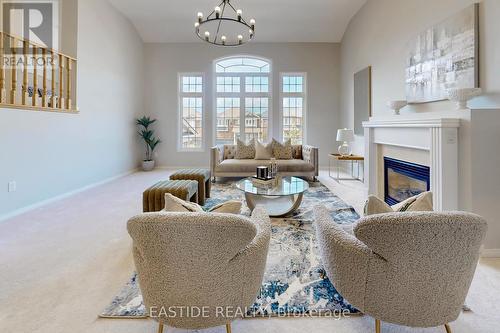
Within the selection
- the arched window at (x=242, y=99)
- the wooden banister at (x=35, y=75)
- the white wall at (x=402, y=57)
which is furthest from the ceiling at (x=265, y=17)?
the wooden banister at (x=35, y=75)

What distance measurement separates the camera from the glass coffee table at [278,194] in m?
3.27

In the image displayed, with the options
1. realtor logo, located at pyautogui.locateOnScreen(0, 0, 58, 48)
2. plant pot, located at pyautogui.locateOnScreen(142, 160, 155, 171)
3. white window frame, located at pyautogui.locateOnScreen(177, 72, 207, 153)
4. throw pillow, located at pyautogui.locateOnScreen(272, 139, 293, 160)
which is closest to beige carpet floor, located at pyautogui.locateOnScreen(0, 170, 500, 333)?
realtor logo, located at pyautogui.locateOnScreen(0, 0, 58, 48)

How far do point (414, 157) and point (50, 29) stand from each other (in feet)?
19.4

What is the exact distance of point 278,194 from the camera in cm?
317

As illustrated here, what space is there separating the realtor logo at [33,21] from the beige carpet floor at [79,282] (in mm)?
2944

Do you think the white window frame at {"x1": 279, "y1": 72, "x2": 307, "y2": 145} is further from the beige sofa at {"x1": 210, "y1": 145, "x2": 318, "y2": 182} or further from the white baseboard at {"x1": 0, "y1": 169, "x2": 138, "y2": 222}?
the white baseboard at {"x1": 0, "y1": 169, "x2": 138, "y2": 222}

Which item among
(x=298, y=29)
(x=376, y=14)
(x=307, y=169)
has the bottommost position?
(x=307, y=169)

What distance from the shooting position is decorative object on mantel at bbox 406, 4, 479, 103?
2971 mm

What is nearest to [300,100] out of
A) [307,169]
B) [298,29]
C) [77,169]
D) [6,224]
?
[298,29]

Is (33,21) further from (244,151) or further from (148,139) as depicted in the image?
(244,151)

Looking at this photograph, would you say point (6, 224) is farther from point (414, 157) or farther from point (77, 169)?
point (414, 157)

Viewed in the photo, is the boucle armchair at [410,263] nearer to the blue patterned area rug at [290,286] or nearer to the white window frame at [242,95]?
the blue patterned area rug at [290,286]

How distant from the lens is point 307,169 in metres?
5.79

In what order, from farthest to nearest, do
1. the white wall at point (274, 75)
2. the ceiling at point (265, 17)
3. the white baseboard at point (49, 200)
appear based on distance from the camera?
the white wall at point (274, 75) < the ceiling at point (265, 17) < the white baseboard at point (49, 200)
